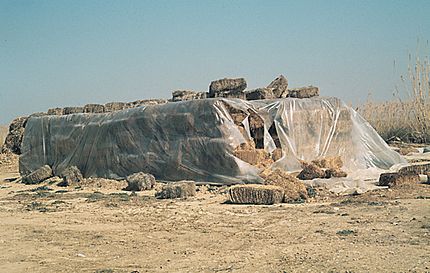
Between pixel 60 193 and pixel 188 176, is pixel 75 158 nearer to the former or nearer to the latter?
pixel 60 193

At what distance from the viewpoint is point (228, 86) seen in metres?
13.4

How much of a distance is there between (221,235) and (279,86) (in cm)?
878

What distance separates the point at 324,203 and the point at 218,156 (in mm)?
3373

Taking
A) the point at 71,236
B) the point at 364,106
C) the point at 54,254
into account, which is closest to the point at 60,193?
the point at 71,236

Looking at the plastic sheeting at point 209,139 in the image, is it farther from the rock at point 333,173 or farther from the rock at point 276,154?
the rock at point 333,173

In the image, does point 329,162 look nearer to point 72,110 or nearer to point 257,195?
point 257,195

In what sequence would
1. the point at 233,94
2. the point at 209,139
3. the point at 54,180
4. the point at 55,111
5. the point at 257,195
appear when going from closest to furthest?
the point at 257,195, the point at 209,139, the point at 233,94, the point at 54,180, the point at 55,111

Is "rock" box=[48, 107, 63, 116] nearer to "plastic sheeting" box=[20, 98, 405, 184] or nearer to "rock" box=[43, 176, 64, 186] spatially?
"plastic sheeting" box=[20, 98, 405, 184]

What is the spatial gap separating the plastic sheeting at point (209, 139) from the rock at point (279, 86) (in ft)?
4.28

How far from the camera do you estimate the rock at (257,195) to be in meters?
8.06

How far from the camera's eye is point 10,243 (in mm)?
5902

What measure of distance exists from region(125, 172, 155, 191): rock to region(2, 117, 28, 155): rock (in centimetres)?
1017

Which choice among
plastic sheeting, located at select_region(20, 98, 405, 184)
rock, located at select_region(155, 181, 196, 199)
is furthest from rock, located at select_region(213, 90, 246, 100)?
rock, located at select_region(155, 181, 196, 199)

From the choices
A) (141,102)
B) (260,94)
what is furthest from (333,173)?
(141,102)
